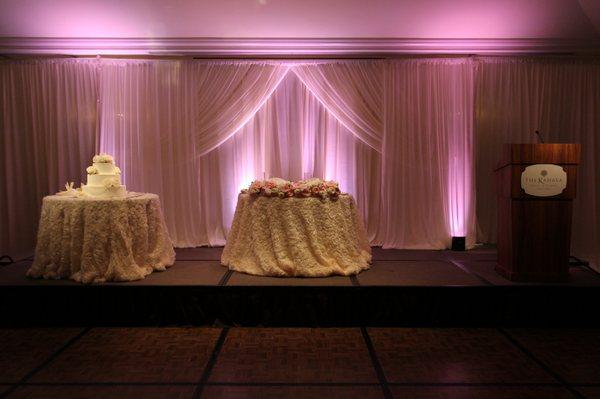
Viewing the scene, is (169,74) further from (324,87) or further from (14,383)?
(14,383)

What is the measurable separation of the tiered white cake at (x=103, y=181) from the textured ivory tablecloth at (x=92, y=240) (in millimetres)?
284

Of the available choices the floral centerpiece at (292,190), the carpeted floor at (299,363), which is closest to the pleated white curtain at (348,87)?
the floral centerpiece at (292,190)

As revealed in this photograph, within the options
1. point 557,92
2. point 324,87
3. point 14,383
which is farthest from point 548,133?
point 14,383

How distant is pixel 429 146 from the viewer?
612 cm

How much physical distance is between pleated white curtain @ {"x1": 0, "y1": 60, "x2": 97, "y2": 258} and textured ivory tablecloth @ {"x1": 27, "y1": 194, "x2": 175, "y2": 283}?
1914 mm

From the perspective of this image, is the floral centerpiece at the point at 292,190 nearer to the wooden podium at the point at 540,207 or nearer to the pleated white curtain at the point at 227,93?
the wooden podium at the point at 540,207

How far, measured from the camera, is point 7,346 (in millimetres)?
3695

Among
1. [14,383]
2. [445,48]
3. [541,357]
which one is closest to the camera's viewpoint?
[14,383]

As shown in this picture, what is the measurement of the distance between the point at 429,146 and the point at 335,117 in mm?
1293

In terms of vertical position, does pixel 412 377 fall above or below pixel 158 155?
below

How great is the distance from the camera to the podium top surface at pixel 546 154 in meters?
4.11

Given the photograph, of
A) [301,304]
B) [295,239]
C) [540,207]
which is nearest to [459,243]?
[540,207]

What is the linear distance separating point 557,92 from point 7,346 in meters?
6.73

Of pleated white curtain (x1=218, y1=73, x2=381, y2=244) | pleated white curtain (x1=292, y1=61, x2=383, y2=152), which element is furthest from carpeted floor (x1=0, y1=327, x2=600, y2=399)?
pleated white curtain (x1=292, y1=61, x2=383, y2=152)
